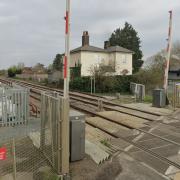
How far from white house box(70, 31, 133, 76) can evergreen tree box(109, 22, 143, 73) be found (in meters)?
15.7

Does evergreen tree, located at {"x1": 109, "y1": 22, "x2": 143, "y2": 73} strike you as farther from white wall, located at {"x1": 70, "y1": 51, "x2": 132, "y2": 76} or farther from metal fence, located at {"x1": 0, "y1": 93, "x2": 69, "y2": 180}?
metal fence, located at {"x1": 0, "y1": 93, "x2": 69, "y2": 180}

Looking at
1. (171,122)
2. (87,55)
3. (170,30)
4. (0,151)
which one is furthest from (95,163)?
(87,55)

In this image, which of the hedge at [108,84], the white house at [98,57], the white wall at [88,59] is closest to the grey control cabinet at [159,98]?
the hedge at [108,84]

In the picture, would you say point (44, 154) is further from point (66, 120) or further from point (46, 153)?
point (66, 120)

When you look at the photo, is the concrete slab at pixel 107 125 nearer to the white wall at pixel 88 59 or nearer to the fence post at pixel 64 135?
the fence post at pixel 64 135

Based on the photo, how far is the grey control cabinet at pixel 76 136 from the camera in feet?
18.5

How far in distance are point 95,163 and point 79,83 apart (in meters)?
24.2

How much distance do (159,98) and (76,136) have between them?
10513mm

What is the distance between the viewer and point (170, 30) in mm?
15312

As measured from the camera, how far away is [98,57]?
41.2m

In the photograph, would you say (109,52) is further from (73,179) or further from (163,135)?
(73,179)

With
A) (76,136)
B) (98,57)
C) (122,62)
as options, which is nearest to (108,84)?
(98,57)

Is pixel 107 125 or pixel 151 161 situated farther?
pixel 107 125

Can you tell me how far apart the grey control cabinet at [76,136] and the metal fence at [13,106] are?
4.68m
